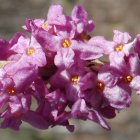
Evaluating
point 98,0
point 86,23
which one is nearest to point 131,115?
point 98,0

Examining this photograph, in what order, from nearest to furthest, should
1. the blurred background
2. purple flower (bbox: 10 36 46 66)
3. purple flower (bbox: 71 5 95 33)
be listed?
purple flower (bbox: 10 36 46 66), purple flower (bbox: 71 5 95 33), the blurred background

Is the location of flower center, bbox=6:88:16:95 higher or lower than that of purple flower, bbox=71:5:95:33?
lower

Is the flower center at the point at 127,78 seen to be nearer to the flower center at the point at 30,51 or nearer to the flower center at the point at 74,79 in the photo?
the flower center at the point at 74,79

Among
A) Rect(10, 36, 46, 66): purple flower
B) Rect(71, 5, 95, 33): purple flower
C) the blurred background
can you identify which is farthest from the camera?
the blurred background

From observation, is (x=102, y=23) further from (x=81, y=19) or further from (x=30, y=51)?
(x=30, y=51)

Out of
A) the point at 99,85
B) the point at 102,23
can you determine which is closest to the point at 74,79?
the point at 99,85

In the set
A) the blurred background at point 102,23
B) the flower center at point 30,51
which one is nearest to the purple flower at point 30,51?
the flower center at point 30,51

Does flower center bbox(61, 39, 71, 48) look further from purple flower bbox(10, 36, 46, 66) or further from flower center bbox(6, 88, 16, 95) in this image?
flower center bbox(6, 88, 16, 95)

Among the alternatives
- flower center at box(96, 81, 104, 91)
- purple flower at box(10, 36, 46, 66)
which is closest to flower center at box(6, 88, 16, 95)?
purple flower at box(10, 36, 46, 66)

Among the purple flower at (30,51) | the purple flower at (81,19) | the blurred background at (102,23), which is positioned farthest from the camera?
the blurred background at (102,23)
